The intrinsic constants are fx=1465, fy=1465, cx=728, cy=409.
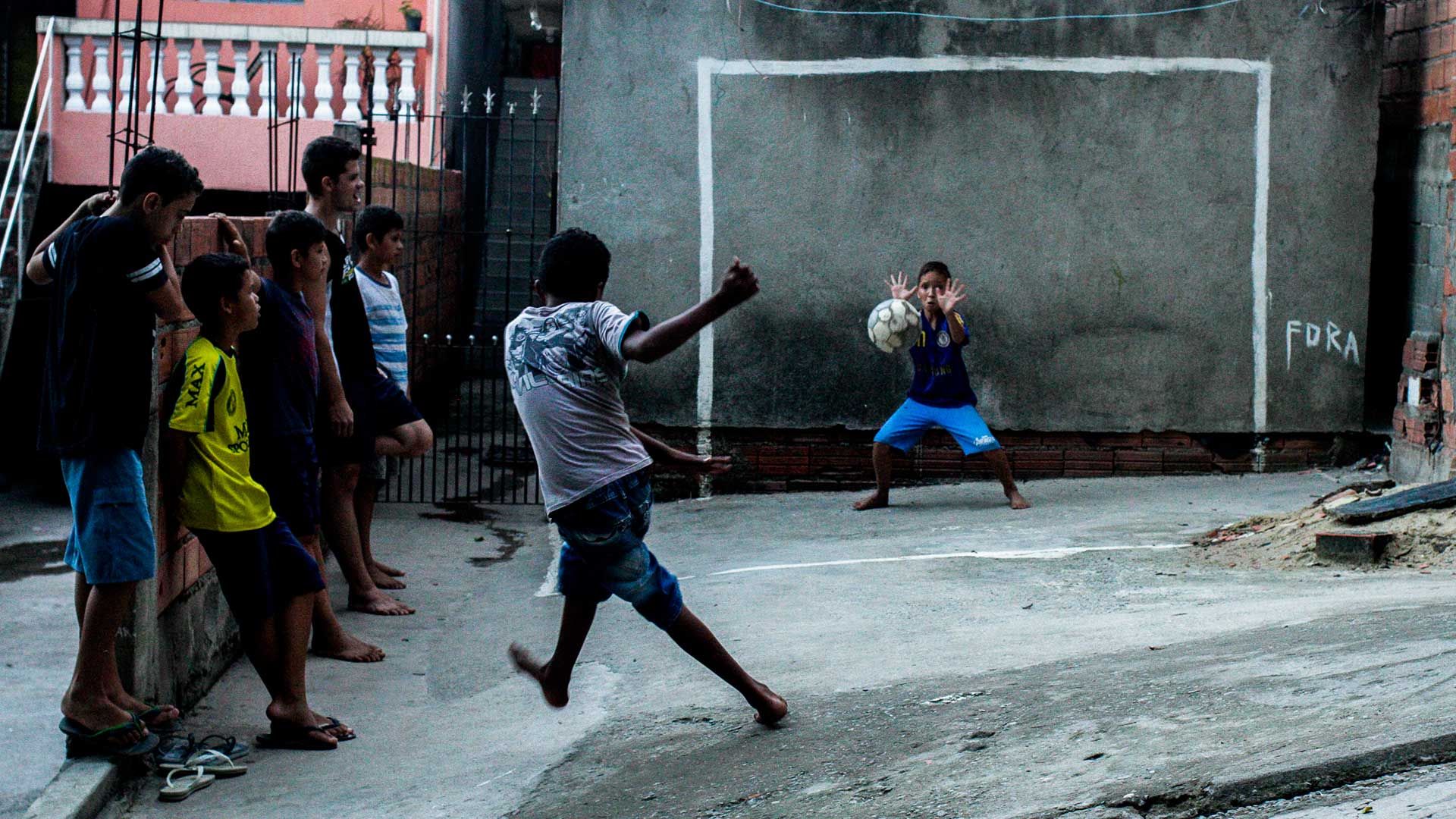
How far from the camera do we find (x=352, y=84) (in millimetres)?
12555

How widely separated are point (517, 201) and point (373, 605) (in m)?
11.0

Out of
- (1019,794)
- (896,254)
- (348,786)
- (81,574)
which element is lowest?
(348,786)

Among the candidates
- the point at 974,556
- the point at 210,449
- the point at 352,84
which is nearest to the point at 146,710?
→ the point at 210,449

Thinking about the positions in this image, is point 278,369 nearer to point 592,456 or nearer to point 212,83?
point 592,456

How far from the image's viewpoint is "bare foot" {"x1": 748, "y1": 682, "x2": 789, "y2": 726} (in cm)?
407

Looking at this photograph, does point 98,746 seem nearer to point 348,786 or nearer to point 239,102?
point 348,786

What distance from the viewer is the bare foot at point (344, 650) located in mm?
5285

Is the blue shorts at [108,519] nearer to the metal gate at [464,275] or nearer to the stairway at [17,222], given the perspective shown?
the metal gate at [464,275]

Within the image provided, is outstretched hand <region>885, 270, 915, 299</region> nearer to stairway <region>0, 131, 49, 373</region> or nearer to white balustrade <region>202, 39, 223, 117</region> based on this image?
stairway <region>0, 131, 49, 373</region>

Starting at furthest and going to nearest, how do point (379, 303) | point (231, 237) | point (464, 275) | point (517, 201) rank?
point (517, 201) < point (464, 275) < point (379, 303) < point (231, 237)

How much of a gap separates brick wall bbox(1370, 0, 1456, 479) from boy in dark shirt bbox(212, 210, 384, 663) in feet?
18.9

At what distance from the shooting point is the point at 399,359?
6.35 metres

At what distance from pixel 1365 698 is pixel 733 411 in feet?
17.8

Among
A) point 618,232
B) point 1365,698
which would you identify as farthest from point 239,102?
point 1365,698
